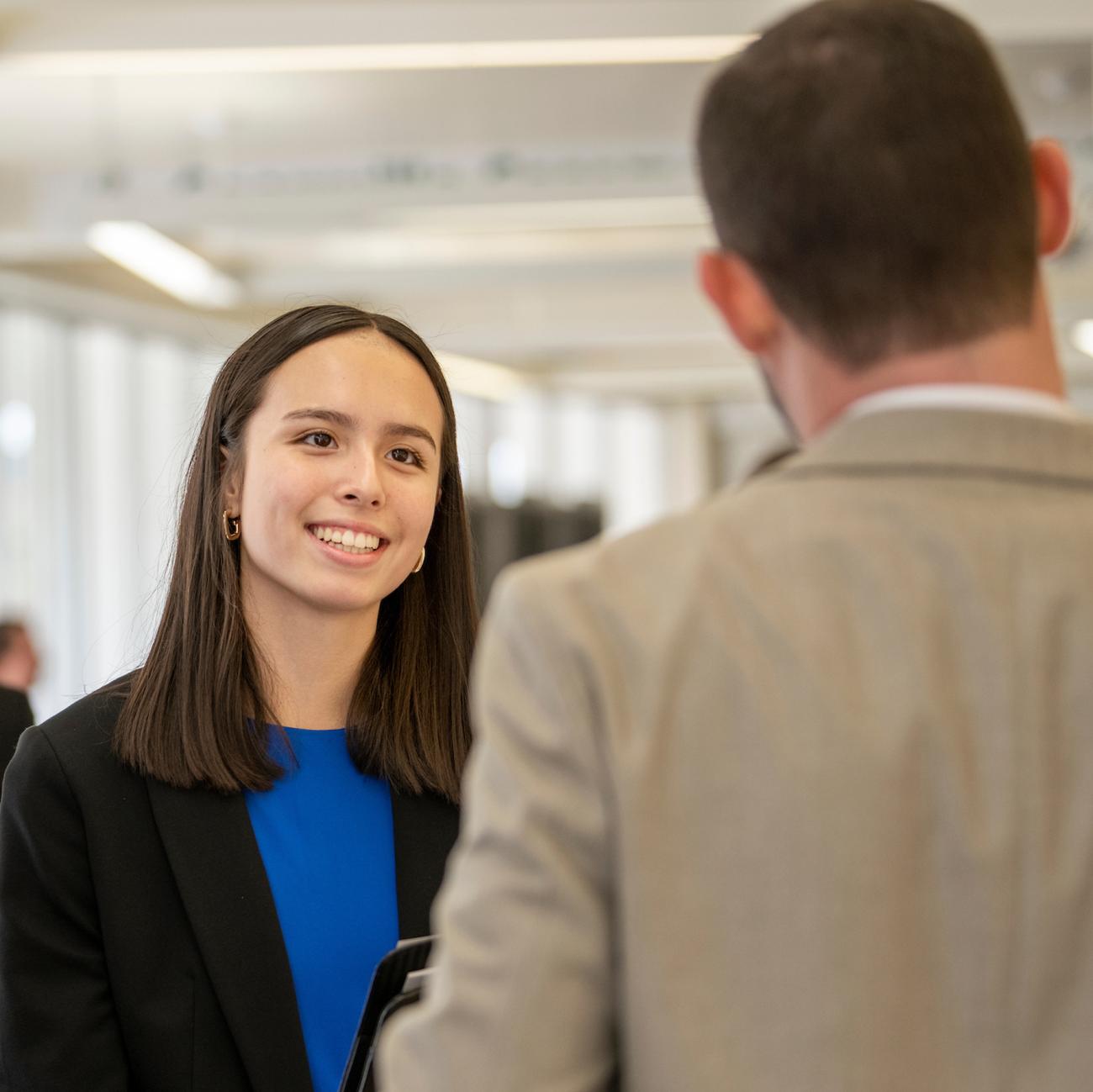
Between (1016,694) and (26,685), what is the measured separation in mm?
7773

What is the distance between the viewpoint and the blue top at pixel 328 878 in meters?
1.85

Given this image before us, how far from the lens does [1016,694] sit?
3.04ft

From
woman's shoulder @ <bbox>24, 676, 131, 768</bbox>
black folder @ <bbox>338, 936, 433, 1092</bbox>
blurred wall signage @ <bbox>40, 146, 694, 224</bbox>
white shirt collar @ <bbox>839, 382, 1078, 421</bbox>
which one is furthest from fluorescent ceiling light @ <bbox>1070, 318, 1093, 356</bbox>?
white shirt collar @ <bbox>839, 382, 1078, 421</bbox>

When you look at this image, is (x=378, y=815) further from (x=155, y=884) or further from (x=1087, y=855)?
(x=1087, y=855)

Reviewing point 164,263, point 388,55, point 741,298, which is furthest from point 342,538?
point 164,263

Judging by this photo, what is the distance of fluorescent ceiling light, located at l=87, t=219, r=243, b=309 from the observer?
28.0ft

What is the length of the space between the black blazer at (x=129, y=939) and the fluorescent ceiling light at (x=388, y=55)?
446 cm

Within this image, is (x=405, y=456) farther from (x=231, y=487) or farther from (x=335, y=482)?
(x=231, y=487)

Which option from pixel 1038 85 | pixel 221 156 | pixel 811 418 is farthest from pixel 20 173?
pixel 811 418

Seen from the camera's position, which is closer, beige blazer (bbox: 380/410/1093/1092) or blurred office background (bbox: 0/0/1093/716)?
beige blazer (bbox: 380/410/1093/1092)

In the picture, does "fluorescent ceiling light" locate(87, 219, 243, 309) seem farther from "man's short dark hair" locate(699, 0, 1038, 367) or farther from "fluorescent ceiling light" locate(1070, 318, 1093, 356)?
"man's short dark hair" locate(699, 0, 1038, 367)

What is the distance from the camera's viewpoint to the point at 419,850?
200 cm

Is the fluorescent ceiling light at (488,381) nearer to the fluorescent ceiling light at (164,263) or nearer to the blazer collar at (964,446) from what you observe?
the fluorescent ceiling light at (164,263)

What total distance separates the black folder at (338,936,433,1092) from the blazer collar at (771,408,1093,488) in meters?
0.70
